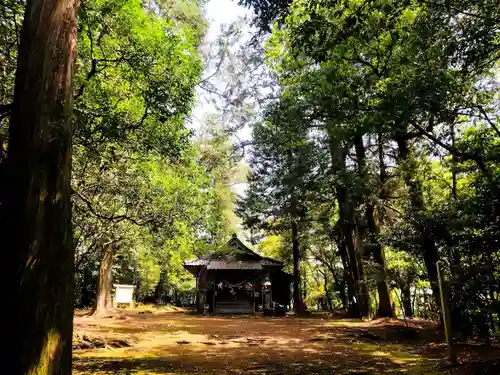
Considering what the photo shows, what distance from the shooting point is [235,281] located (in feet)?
80.1

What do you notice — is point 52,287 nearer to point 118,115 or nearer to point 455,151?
point 118,115

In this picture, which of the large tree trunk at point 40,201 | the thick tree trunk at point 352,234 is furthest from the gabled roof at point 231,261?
the large tree trunk at point 40,201

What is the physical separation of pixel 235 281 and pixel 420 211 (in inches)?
679

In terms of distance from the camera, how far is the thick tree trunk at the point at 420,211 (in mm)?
8992

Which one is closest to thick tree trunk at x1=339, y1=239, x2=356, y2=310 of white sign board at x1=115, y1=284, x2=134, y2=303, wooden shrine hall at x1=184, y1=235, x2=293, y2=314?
wooden shrine hall at x1=184, y1=235, x2=293, y2=314

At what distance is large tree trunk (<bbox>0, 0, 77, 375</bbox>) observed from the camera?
2957 millimetres

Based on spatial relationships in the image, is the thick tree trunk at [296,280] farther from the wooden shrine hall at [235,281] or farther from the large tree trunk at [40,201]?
the large tree trunk at [40,201]

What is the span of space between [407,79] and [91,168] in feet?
26.1

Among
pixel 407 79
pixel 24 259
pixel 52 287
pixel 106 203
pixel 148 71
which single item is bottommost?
pixel 52 287

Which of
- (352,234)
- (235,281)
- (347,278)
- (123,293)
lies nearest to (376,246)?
(352,234)

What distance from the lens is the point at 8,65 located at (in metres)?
6.20

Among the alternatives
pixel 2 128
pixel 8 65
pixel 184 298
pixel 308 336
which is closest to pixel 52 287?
pixel 2 128

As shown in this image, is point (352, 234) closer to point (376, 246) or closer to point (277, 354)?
point (376, 246)

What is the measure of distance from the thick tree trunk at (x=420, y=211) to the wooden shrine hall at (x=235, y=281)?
43.4ft
